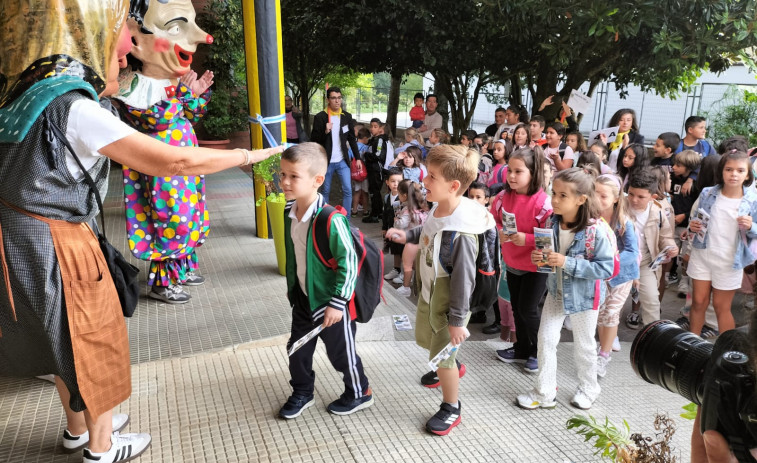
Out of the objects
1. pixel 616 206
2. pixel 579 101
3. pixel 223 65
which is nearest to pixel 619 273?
pixel 616 206

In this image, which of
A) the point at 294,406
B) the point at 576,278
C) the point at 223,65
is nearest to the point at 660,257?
the point at 576,278

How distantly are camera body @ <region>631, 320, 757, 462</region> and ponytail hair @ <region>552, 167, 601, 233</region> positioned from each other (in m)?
1.76

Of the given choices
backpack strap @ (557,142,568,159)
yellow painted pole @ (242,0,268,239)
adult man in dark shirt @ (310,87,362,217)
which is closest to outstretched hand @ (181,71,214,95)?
yellow painted pole @ (242,0,268,239)

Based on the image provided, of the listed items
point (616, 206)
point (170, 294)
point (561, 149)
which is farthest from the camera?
point (561, 149)

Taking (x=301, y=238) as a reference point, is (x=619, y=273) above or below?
below

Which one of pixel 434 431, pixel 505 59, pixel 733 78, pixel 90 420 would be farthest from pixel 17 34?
pixel 733 78

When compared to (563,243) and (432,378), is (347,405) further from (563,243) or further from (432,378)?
(563,243)

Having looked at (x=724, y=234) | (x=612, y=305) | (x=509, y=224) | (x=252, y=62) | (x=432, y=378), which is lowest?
(x=432, y=378)

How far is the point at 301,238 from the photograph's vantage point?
2.83m

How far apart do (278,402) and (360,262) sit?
918 mm

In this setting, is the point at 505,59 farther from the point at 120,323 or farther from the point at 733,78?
the point at 733,78

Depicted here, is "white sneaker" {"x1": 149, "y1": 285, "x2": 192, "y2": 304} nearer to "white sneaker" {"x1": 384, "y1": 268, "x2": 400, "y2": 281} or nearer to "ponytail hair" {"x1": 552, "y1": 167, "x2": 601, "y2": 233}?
"white sneaker" {"x1": 384, "y1": 268, "x2": 400, "y2": 281}

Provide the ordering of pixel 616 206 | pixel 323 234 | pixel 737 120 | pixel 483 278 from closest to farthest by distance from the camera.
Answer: pixel 323 234 → pixel 483 278 → pixel 616 206 → pixel 737 120

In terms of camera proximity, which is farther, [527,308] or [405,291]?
[405,291]
